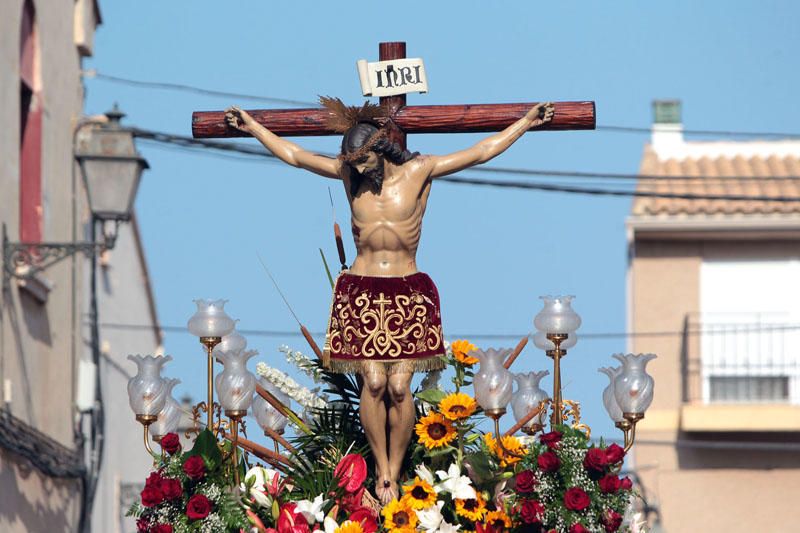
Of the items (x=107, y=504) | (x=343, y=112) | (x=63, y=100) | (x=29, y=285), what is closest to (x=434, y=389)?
(x=343, y=112)

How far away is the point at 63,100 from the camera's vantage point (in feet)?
66.4

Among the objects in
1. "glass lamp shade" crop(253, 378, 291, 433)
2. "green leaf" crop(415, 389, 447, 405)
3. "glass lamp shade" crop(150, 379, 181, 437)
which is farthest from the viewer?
"glass lamp shade" crop(253, 378, 291, 433)

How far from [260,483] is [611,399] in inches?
70.4

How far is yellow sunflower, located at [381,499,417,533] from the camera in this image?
1115 centimetres

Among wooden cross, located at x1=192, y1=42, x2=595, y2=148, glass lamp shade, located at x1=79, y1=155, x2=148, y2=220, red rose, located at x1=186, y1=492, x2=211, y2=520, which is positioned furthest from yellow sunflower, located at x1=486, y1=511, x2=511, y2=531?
glass lamp shade, located at x1=79, y1=155, x2=148, y2=220

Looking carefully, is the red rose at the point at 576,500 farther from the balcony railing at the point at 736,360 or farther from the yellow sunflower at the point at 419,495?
the balcony railing at the point at 736,360

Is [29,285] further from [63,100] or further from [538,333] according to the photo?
[538,333]

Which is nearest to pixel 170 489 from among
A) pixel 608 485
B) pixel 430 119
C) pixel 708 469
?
pixel 608 485

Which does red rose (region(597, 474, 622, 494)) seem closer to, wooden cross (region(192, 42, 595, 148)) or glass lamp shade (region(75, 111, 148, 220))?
wooden cross (region(192, 42, 595, 148))

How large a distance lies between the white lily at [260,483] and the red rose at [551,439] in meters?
1.30

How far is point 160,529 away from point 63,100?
30.9 ft

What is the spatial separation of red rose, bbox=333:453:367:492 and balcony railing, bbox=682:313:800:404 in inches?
586

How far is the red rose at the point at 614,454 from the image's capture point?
11.4 metres

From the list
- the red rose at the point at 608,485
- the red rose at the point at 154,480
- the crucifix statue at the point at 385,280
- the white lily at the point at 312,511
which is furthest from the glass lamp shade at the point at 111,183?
the red rose at the point at 608,485
